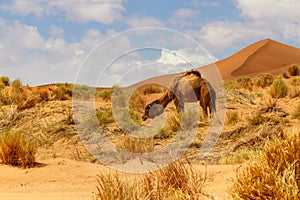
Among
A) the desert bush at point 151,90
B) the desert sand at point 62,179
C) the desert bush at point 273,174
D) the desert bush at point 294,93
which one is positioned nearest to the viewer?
the desert bush at point 273,174

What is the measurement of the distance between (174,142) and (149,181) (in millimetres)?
6420

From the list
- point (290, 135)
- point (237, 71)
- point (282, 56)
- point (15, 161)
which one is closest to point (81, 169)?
point (15, 161)

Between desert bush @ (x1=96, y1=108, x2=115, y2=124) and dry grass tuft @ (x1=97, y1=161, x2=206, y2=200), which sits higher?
desert bush @ (x1=96, y1=108, x2=115, y2=124)

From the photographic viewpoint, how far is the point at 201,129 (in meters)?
12.9

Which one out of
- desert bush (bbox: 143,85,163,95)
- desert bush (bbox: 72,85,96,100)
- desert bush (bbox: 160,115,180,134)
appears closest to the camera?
desert bush (bbox: 160,115,180,134)

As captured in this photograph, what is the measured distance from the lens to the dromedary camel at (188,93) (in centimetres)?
1403

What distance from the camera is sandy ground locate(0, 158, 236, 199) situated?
5887mm

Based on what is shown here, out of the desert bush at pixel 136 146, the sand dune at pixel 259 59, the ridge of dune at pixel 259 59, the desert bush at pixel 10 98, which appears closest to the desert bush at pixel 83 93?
the desert bush at pixel 10 98

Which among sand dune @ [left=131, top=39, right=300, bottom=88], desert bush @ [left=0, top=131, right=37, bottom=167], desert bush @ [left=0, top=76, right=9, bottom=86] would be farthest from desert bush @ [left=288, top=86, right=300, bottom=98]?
sand dune @ [left=131, top=39, right=300, bottom=88]

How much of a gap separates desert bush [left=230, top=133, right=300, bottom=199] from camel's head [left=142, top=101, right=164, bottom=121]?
924 cm

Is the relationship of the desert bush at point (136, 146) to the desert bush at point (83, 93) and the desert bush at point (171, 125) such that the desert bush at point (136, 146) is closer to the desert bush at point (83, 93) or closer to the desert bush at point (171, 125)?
the desert bush at point (171, 125)

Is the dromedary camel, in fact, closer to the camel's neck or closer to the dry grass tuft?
the camel's neck

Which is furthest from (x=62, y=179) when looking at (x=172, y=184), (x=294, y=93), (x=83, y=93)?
(x=294, y=93)

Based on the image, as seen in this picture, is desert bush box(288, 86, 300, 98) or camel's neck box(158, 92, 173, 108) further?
desert bush box(288, 86, 300, 98)
